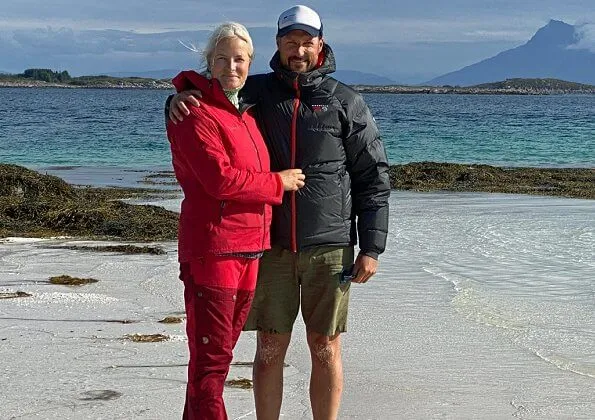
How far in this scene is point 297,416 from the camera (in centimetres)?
481

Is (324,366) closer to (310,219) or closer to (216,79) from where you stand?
(310,219)

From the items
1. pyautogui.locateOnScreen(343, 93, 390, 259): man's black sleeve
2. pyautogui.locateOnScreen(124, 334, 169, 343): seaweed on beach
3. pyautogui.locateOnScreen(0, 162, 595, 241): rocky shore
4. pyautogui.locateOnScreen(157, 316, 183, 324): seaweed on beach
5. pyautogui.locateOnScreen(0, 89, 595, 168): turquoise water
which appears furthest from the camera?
pyautogui.locateOnScreen(0, 89, 595, 168): turquoise water

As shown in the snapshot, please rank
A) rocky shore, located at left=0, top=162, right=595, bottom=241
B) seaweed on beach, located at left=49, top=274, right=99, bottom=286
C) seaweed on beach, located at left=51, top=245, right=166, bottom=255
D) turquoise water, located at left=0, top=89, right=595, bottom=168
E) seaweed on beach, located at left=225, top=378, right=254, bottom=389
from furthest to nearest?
turquoise water, located at left=0, top=89, right=595, bottom=168, rocky shore, located at left=0, top=162, right=595, bottom=241, seaweed on beach, located at left=51, top=245, right=166, bottom=255, seaweed on beach, located at left=49, top=274, right=99, bottom=286, seaweed on beach, located at left=225, top=378, right=254, bottom=389

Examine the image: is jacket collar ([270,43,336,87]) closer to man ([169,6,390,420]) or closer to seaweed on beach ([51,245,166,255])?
man ([169,6,390,420])

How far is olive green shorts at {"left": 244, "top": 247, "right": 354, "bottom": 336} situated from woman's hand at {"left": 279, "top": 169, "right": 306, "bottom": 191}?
1.06 feet

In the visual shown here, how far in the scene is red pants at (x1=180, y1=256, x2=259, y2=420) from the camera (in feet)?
12.7

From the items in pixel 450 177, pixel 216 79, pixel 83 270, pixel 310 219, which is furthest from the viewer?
pixel 450 177

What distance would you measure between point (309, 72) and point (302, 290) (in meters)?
0.93

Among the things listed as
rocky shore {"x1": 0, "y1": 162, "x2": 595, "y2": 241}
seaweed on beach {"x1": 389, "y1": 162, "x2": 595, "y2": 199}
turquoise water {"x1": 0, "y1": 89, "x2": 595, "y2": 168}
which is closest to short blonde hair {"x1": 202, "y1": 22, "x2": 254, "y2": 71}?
rocky shore {"x1": 0, "y1": 162, "x2": 595, "y2": 241}

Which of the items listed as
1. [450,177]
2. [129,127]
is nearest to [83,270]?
[450,177]

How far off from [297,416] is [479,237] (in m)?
6.59

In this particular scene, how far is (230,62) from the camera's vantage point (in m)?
3.92

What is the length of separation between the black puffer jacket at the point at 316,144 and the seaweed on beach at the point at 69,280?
403 cm

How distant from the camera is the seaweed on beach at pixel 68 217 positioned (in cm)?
1087
